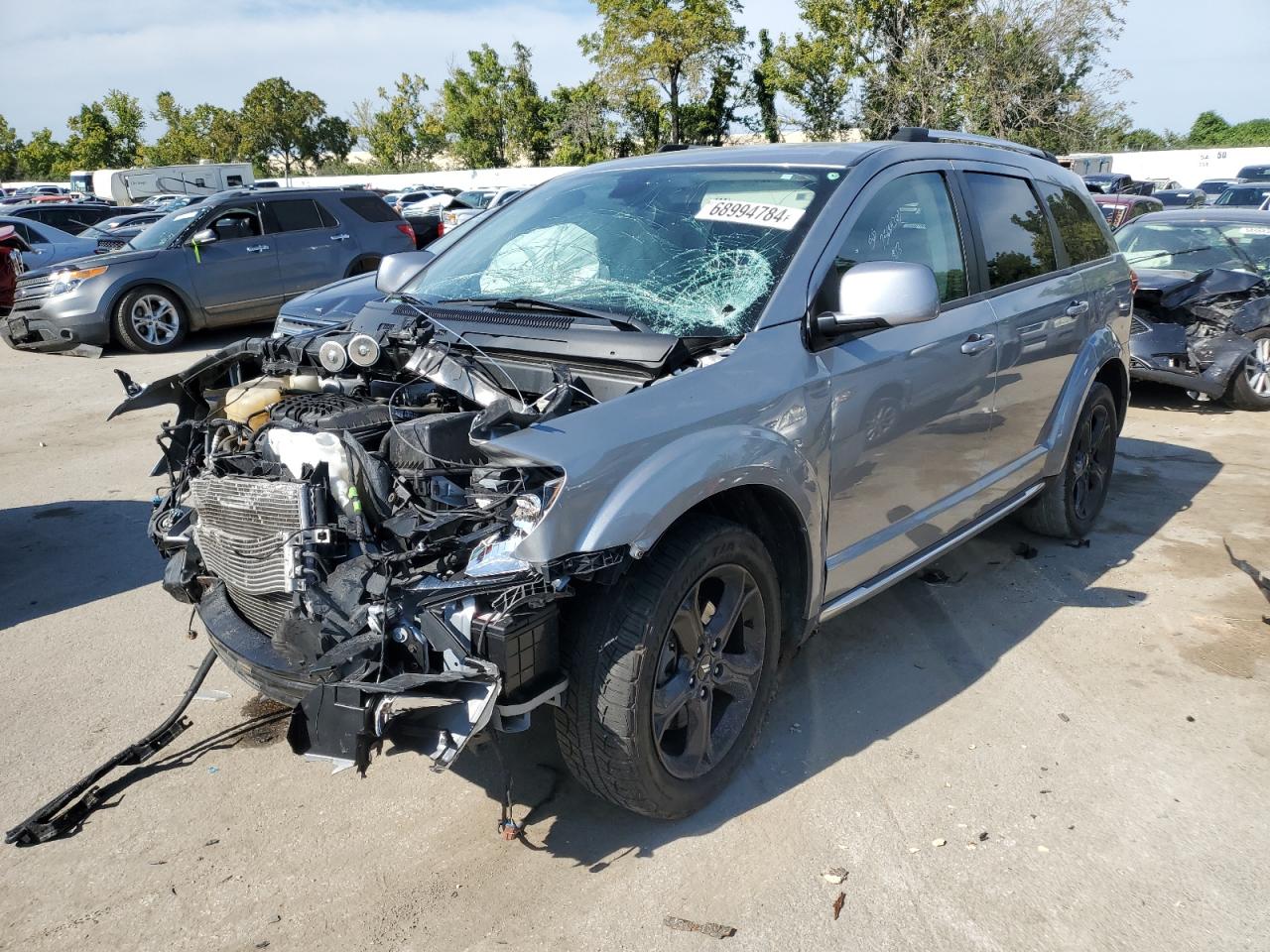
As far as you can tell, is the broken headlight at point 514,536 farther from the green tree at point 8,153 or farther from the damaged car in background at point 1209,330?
the green tree at point 8,153

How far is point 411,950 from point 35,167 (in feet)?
255

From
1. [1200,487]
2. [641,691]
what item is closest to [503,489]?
[641,691]

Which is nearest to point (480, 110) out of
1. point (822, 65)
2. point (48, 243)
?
point (822, 65)

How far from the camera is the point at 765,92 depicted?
39.3 metres

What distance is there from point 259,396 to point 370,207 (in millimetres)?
10239

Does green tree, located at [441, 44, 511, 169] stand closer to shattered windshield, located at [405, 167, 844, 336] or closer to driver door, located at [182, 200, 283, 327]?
driver door, located at [182, 200, 283, 327]

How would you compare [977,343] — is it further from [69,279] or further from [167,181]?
[167,181]

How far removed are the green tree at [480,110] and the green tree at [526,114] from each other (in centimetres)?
46

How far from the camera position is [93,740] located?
351cm

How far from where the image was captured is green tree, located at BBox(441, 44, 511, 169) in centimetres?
5294

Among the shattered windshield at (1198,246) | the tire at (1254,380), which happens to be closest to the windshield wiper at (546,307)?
the tire at (1254,380)

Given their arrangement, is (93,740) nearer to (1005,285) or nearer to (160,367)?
(1005,285)

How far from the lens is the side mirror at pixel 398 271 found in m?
4.11

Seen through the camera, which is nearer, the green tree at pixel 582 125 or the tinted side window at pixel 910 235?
the tinted side window at pixel 910 235
